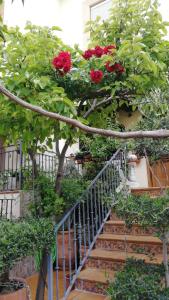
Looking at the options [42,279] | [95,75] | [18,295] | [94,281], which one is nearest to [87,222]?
[94,281]

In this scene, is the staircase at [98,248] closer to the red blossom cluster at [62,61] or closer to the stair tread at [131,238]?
the stair tread at [131,238]

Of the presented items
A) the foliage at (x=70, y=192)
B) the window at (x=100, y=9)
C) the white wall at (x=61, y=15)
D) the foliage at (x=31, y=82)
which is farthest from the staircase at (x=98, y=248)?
the window at (x=100, y=9)

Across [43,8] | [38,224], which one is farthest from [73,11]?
[38,224]

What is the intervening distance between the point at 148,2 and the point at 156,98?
1081 millimetres

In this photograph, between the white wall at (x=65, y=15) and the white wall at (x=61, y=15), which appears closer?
the white wall at (x=61, y=15)

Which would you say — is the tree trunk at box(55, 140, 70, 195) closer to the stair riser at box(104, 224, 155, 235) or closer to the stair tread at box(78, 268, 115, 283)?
the stair tread at box(78, 268, 115, 283)

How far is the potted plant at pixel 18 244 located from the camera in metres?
2.36

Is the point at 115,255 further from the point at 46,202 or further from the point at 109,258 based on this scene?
the point at 46,202

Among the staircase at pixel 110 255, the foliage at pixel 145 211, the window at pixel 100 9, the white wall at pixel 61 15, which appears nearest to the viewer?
the foliage at pixel 145 211

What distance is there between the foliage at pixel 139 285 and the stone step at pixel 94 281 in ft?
2.39

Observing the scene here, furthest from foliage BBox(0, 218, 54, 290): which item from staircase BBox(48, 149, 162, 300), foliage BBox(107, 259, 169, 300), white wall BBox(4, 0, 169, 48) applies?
white wall BBox(4, 0, 169, 48)

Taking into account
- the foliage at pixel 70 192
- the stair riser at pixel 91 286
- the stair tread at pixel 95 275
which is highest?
the foliage at pixel 70 192

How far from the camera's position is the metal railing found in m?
3.62

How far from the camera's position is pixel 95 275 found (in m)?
3.42
